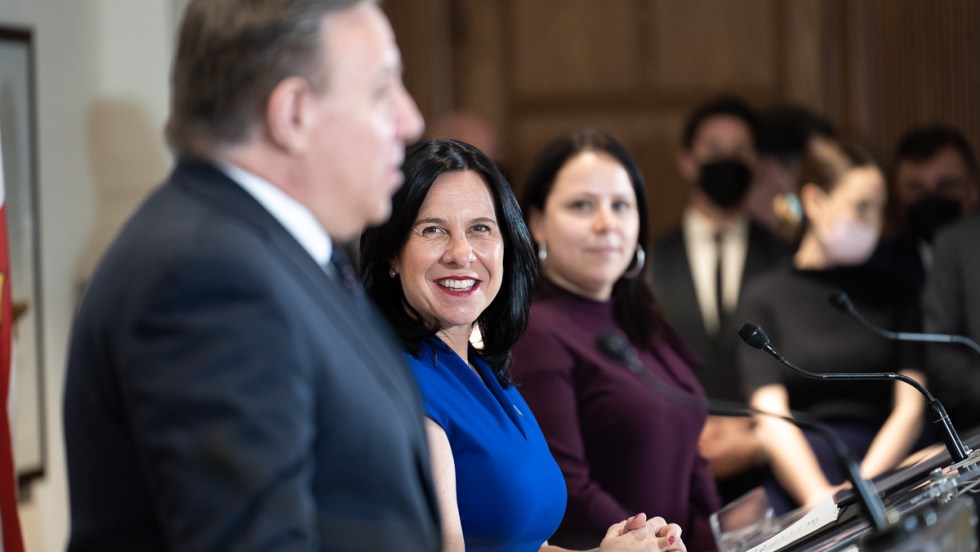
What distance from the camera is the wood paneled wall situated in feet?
16.7

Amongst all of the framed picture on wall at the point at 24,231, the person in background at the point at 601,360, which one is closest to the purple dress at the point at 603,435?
the person in background at the point at 601,360

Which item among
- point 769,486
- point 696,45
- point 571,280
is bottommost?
point 769,486

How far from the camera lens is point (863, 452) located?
3404 mm

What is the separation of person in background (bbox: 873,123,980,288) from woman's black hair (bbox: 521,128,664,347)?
1.69 m

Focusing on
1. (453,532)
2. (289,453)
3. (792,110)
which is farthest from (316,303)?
(792,110)

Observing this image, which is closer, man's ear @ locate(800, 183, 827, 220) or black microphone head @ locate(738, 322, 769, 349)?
black microphone head @ locate(738, 322, 769, 349)

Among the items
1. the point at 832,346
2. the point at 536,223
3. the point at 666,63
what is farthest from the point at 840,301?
the point at 666,63

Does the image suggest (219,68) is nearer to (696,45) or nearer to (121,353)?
(121,353)

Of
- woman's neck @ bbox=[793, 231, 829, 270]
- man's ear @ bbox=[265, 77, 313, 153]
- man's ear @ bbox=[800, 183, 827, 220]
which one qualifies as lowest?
woman's neck @ bbox=[793, 231, 829, 270]

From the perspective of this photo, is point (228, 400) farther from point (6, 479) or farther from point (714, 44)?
point (714, 44)

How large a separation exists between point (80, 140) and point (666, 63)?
2.51 meters

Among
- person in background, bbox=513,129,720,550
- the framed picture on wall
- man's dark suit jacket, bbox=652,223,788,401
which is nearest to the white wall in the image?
the framed picture on wall

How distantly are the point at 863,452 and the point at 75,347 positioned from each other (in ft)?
8.76

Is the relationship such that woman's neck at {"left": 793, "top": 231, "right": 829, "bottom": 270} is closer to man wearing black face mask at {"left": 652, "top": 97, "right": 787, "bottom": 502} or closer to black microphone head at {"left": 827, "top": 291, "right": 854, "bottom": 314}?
man wearing black face mask at {"left": 652, "top": 97, "right": 787, "bottom": 502}
